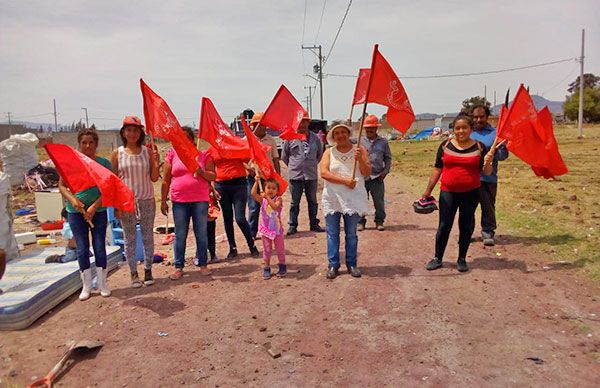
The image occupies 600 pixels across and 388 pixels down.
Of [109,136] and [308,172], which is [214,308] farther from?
[109,136]

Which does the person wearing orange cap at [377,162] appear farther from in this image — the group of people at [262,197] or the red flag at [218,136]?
the red flag at [218,136]

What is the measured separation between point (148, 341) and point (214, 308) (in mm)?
815

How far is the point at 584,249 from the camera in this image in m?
6.10

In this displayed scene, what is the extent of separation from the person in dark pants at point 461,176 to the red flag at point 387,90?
67 centimetres

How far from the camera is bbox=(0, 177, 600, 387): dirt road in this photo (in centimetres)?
335

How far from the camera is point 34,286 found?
4914 mm

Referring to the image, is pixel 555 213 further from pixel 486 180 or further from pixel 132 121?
pixel 132 121

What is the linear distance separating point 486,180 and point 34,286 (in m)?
5.86

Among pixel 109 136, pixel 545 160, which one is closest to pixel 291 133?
pixel 545 160

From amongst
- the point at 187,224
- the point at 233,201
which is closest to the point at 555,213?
the point at 233,201

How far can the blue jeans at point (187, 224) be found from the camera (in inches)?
217

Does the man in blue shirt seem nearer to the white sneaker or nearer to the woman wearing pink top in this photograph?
the woman wearing pink top

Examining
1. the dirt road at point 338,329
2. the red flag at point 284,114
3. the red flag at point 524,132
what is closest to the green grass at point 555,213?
the dirt road at point 338,329

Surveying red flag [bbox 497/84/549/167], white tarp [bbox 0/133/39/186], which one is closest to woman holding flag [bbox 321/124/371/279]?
red flag [bbox 497/84/549/167]
